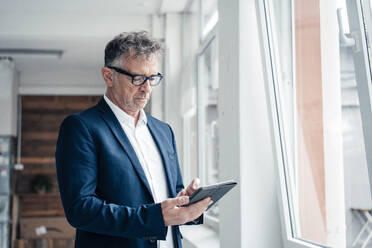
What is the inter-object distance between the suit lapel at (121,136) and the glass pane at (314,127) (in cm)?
83

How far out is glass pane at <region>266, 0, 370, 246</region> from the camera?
6.26 feet

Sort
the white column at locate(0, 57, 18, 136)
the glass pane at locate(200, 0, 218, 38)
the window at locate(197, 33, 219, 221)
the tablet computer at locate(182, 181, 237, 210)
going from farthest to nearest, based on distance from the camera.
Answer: the white column at locate(0, 57, 18, 136) → the window at locate(197, 33, 219, 221) → the glass pane at locate(200, 0, 218, 38) → the tablet computer at locate(182, 181, 237, 210)

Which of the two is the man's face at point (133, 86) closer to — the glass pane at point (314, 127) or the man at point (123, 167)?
the man at point (123, 167)

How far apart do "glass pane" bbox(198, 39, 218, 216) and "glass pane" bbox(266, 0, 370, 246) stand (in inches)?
76.8

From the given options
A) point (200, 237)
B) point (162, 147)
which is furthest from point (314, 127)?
point (200, 237)

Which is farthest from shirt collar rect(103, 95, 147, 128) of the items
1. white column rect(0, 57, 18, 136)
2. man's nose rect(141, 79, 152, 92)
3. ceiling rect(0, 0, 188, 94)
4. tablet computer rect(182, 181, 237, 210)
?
white column rect(0, 57, 18, 136)

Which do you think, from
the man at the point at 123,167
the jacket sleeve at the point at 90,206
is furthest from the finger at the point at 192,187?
the jacket sleeve at the point at 90,206

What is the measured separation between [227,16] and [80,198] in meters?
1.57

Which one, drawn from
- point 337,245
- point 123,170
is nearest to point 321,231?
A: point 337,245

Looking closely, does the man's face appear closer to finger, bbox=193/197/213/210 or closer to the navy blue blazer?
the navy blue blazer

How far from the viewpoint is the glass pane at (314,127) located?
6.26 feet

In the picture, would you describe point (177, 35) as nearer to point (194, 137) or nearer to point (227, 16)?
point (194, 137)

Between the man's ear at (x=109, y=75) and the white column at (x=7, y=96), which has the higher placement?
the white column at (x=7, y=96)

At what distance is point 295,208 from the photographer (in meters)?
2.54
